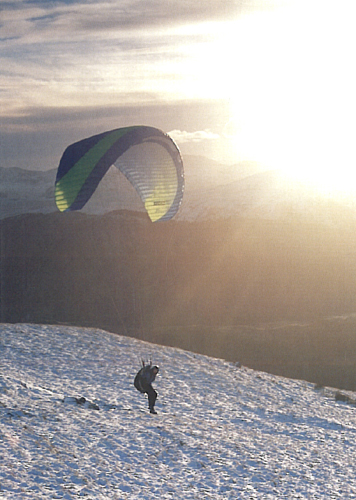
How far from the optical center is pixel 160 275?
67875 millimetres

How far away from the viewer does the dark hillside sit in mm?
58531

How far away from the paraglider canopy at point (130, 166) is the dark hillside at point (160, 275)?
26.3 meters

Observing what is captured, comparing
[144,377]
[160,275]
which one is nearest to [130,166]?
[144,377]

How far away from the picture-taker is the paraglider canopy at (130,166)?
1850 cm

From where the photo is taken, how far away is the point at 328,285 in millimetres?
70875

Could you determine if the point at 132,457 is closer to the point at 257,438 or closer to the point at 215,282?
the point at 257,438

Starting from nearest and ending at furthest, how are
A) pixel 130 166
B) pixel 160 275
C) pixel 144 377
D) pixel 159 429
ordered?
pixel 159 429 → pixel 144 377 → pixel 130 166 → pixel 160 275

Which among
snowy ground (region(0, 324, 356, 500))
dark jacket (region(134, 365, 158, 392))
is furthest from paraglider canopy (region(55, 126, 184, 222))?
snowy ground (region(0, 324, 356, 500))

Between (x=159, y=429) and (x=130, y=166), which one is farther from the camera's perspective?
(x=130, y=166)

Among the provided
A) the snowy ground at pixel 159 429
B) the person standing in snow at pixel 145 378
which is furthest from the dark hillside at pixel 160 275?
the person standing in snow at pixel 145 378

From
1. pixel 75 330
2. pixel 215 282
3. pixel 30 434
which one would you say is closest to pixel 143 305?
pixel 215 282

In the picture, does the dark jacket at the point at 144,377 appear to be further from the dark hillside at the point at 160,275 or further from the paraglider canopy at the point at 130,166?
the dark hillside at the point at 160,275

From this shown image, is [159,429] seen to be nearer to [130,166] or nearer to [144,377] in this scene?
[144,377]

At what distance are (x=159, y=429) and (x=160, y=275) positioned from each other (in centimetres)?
5266
